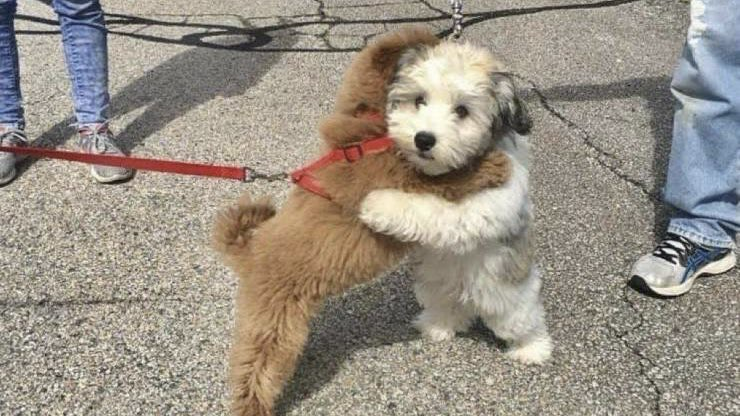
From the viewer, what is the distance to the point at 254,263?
2047 mm

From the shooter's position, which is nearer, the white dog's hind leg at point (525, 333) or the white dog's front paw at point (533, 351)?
the white dog's hind leg at point (525, 333)

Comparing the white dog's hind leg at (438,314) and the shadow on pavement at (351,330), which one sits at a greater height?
the white dog's hind leg at (438,314)

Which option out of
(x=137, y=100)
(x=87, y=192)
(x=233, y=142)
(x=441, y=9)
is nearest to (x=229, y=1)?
(x=441, y=9)

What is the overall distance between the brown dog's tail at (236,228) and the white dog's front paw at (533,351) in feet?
3.27

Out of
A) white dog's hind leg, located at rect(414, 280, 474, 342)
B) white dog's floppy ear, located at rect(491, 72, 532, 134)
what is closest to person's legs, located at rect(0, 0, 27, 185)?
white dog's hind leg, located at rect(414, 280, 474, 342)

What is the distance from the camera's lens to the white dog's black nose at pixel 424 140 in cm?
179

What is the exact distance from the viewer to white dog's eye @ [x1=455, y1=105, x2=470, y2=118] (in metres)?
1.85

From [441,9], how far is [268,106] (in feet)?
7.62

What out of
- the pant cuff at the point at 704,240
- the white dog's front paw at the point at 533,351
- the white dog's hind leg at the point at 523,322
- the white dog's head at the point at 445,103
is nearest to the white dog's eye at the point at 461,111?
the white dog's head at the point at 445,103

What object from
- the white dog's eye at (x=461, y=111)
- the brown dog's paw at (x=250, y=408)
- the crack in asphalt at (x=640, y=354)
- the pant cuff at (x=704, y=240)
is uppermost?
the white dog's eye at (x=461, y=111)

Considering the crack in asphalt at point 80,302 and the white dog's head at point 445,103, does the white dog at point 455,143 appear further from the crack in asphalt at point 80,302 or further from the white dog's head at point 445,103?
the crack in asphalt at point 80,302

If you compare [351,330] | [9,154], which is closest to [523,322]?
[351,330]

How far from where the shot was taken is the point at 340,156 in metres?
1.94

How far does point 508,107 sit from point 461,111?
0.14 meters
